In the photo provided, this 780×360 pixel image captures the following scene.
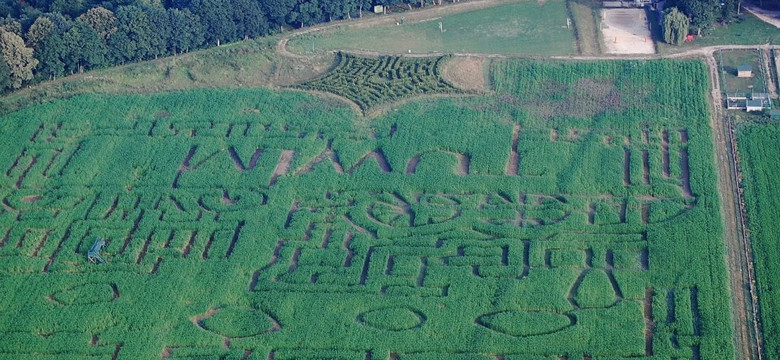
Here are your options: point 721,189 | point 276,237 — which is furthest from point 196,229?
point 721,189

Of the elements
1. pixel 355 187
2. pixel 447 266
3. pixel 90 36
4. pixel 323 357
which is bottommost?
pixel 323 357

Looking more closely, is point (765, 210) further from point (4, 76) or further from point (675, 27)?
point (4, 76)

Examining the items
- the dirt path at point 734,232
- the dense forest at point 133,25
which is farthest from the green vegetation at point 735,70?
the dense forest at point 133,25

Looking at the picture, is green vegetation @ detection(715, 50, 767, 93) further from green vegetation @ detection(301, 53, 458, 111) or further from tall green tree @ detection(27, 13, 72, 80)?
tall green tree @ detection(27, 13, 72, 80)

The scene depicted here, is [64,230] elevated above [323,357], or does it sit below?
above

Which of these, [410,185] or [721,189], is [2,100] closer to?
[410,185]

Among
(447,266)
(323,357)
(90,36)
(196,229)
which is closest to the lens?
(323,357)
